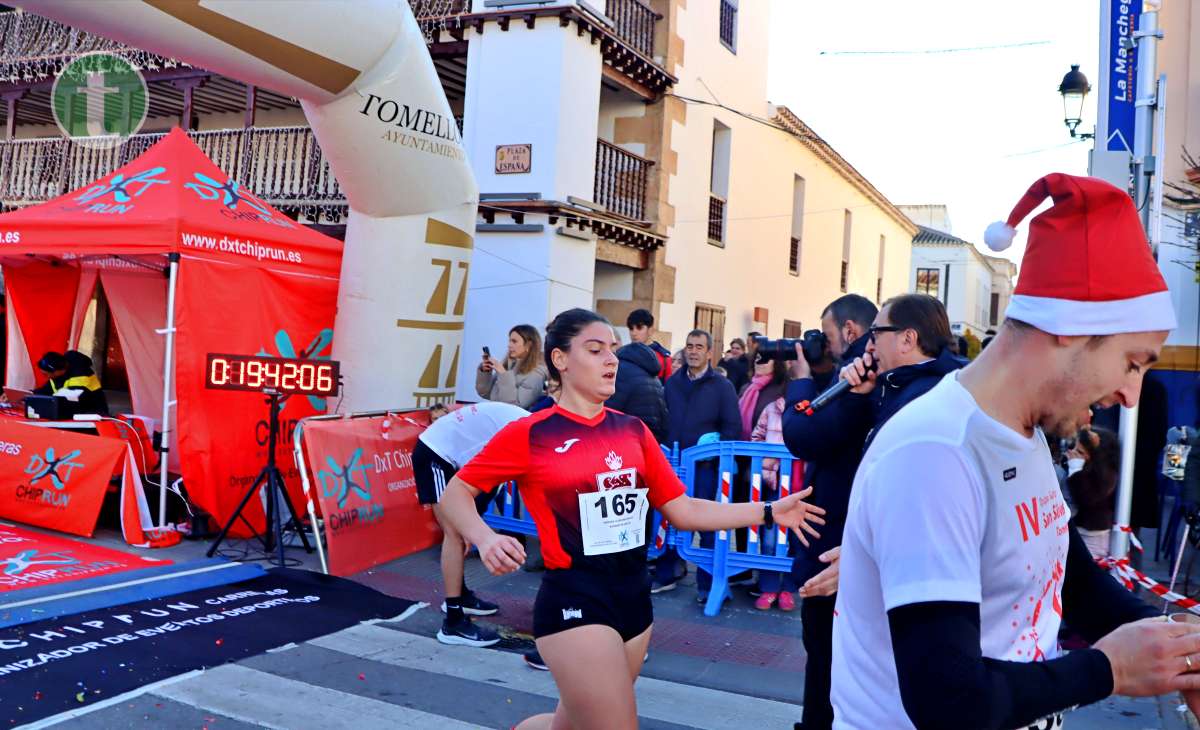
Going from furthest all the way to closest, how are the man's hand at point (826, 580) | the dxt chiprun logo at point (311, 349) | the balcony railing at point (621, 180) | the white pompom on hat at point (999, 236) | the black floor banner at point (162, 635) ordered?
the balcony railing at point (621, 180) < the dxt chiprun logo at point (311, 349) < the black floor banner at point (162, 635) < the man's hand at point (826, 580) < the white pompom on hat at point (999, 236)

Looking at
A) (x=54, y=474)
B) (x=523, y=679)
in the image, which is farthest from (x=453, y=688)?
(x=54, y=474)

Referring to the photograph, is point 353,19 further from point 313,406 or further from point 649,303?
point 649,303

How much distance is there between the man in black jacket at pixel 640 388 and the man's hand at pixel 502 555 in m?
3.91

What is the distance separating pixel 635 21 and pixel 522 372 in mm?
8311

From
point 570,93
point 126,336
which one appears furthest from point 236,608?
point 570,93

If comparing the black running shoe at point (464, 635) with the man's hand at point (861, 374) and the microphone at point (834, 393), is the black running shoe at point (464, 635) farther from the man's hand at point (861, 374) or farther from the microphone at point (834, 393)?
the man's hand at point (861, 374)

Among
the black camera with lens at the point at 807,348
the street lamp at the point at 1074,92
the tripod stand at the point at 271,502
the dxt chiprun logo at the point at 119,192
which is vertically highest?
the street lamp at the point at 1074,92

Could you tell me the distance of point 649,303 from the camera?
50.5ft

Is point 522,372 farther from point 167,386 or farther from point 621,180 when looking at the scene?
point 621,180

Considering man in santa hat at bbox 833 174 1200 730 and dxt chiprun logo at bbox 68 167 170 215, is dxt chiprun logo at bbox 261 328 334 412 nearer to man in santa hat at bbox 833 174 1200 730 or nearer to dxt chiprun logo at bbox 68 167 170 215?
dxt chiprun logo at bbox 68 167 170 215

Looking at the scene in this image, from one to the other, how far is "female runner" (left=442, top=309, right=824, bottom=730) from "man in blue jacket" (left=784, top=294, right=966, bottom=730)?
50 cm

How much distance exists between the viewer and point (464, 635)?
6023 mm

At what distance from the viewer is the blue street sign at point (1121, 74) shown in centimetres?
A: 757

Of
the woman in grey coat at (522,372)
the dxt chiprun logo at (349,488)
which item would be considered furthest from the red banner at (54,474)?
the woman in grey coat at (522,372)
